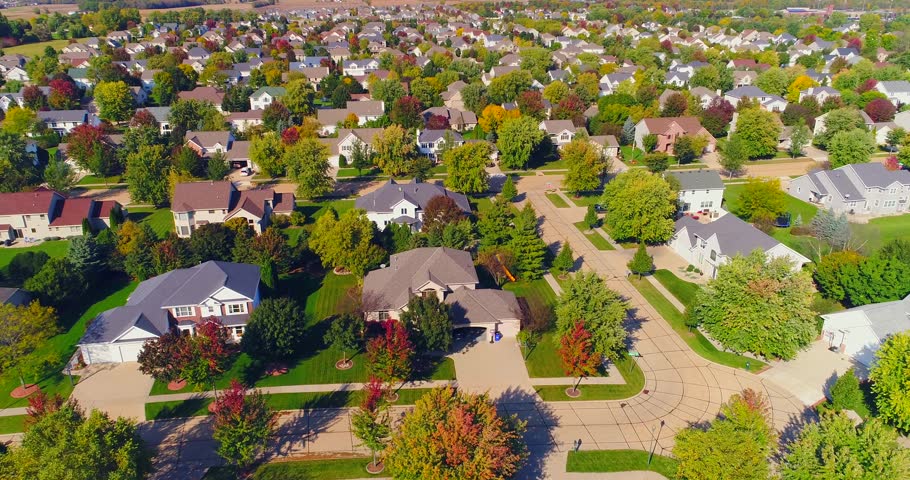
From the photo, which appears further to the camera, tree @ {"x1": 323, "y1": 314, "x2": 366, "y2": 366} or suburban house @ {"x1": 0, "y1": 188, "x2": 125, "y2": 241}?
suburban house @ {"x1": 0, "y1": 188, "x2": 125, "y2": 241}

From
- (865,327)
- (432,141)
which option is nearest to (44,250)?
(432,141)

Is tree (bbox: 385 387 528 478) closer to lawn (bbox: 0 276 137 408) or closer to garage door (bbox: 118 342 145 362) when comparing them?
garage door (bbox: 118 342 145 362)

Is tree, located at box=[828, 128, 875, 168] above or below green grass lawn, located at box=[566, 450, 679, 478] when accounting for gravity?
above

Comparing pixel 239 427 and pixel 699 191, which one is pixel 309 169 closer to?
pixel 239 427

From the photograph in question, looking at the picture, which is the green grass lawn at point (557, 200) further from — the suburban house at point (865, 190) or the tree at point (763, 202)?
the suburban house at point (865, 190)

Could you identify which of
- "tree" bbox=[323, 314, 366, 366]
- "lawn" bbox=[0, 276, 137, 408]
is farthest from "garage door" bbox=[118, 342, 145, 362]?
"tree" bbox=[323, 314, 366, 366]

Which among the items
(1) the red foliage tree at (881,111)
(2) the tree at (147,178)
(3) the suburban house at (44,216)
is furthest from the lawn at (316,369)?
(1) the red foliage tree at (881,111)
